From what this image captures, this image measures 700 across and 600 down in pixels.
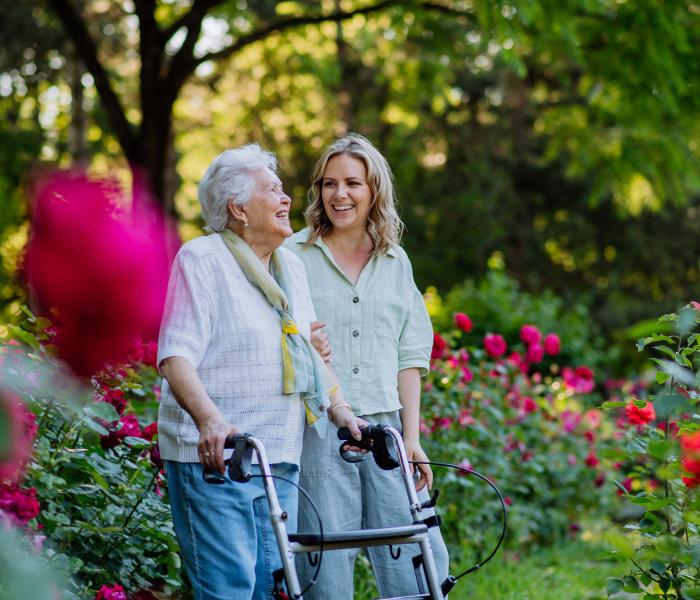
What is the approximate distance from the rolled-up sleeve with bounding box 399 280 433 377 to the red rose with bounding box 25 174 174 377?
8.07 ft

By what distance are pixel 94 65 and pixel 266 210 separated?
5.71 metres

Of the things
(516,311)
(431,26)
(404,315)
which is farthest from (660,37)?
(404,315)

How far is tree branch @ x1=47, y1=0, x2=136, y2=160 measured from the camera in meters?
7.72

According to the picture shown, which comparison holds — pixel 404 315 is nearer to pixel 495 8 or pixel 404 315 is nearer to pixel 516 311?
pixel 495 8

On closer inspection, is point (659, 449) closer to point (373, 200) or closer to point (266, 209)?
point (266, 209)

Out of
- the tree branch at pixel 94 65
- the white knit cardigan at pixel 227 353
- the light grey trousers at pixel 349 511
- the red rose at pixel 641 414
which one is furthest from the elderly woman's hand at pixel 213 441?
the tree branch at pixel 94 65

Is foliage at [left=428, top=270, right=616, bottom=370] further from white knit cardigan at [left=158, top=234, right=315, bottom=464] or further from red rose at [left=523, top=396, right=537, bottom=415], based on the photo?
white knit cardigan at [left=158, top=234, right=315, bottom=464]

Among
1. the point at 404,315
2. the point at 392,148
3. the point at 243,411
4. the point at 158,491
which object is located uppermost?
the point at 392,148

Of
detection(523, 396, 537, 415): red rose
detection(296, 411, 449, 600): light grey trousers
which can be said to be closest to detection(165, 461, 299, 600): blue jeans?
detection(296, 411, 449, 600): light grey trousers

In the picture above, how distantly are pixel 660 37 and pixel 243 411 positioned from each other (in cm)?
543

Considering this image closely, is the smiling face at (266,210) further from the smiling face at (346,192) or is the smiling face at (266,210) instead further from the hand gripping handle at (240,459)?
the hand gripping handle at (240,459)

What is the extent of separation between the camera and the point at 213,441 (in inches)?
90.9

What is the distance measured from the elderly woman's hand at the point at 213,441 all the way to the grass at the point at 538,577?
224cm

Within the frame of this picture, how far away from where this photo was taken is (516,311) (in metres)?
9.12
